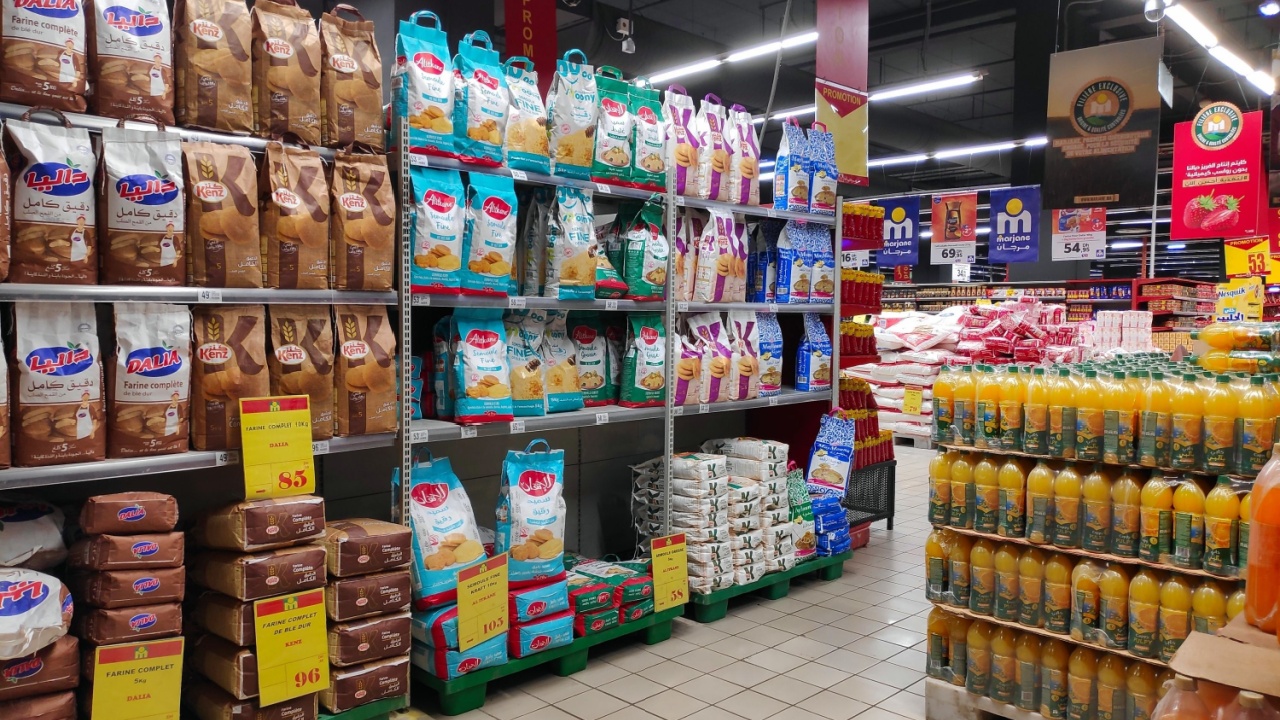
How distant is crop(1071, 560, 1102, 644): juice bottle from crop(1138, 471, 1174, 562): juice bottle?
179mm

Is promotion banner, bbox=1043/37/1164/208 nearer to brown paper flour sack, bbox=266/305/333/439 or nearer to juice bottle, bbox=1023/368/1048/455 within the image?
juice bottle, bbox=1023/368/1048/455

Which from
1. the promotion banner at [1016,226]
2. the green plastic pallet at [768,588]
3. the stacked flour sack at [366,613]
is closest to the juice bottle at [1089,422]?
the green plastic pallet at [768,588]

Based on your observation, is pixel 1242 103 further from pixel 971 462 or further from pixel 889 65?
pixel 971 462

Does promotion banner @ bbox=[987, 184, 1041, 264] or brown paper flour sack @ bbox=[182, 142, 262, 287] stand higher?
promotion banner @ bbox=[987, 184, 1041, 264]

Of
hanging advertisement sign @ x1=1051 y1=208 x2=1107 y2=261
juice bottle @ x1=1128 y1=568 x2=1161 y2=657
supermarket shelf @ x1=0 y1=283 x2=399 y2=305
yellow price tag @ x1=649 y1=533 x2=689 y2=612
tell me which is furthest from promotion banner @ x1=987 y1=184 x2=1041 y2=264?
supermarket shelf @ x1=0 y1=283 x2=399 y2=305

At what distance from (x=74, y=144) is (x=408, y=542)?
162 cm

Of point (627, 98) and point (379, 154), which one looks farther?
point (627, 98)

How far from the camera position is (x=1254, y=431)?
253 cm

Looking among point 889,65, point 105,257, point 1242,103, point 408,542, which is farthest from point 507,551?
point 1242,103

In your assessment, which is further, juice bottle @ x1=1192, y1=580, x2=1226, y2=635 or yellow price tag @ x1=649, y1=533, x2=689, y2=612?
yellow price tag @ x1=649, y1=533, x2=689, y2=612

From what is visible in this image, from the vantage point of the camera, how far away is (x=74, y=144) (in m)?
2.43

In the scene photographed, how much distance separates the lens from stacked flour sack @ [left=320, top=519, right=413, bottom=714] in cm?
287

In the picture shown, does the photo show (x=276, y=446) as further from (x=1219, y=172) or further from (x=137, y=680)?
(x=1219, y=172)

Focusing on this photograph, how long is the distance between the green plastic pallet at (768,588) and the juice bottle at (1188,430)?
2190mm
